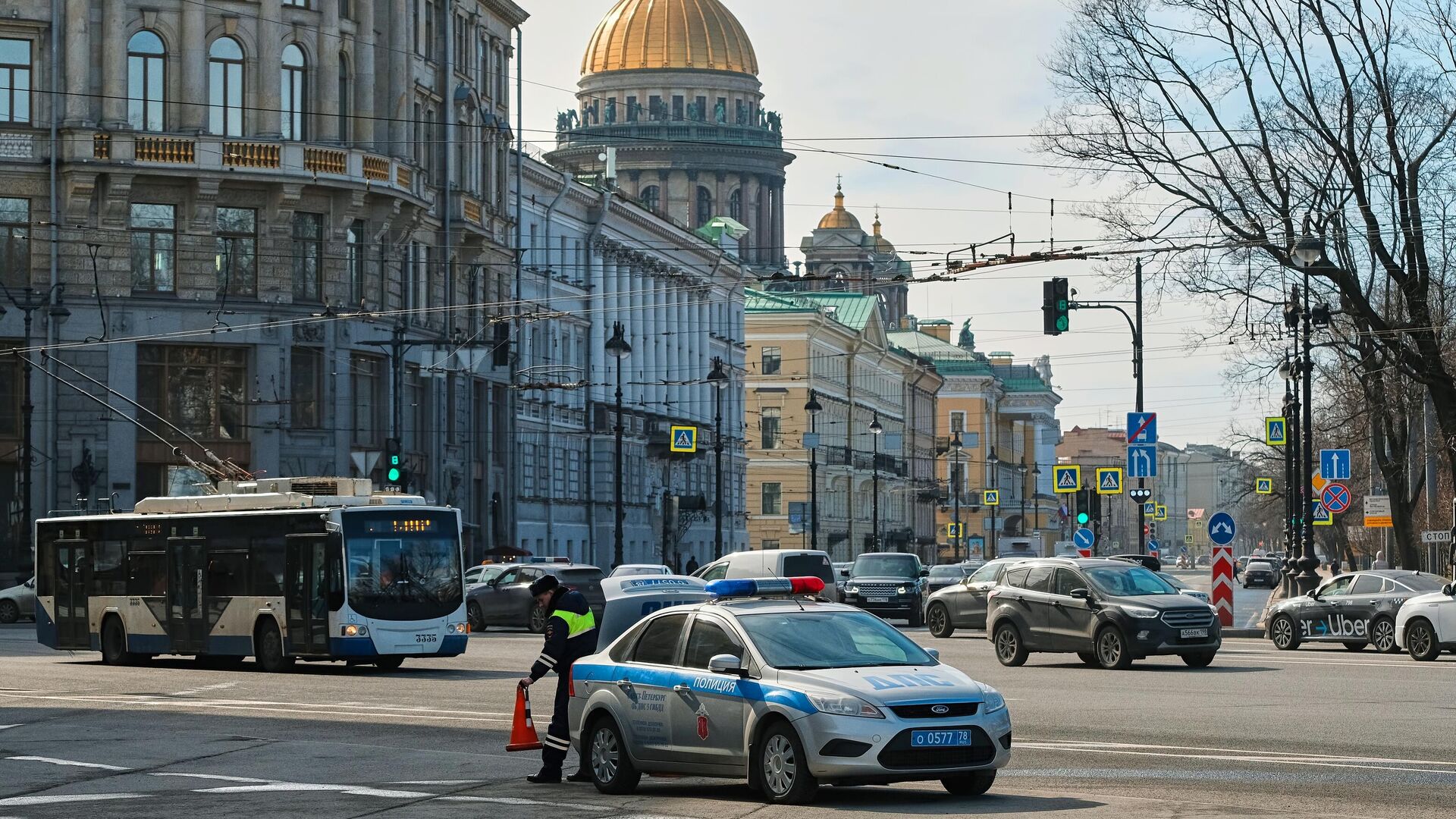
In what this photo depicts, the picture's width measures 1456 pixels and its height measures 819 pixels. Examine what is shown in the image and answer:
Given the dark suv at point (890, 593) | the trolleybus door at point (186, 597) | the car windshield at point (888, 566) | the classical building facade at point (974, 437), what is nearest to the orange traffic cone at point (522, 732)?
the trolleybus door at point (186, 597)

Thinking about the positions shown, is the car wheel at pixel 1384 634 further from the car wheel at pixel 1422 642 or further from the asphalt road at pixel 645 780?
the asphalt road at pixel 645 780

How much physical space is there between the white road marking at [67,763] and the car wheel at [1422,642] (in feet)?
64.9

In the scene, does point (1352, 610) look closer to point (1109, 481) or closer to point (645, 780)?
point (645, 780)

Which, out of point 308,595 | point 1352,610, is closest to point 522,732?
point 308,595

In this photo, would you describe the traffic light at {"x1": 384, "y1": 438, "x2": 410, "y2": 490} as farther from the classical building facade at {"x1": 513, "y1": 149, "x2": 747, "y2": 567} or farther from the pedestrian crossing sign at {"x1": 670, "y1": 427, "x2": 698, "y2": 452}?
the pedestrian crossing sign at {"x1": 670, "y1": 427, "x2": 698, "y2": 452}

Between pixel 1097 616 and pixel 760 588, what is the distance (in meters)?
15.1

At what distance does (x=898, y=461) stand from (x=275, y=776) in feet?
405

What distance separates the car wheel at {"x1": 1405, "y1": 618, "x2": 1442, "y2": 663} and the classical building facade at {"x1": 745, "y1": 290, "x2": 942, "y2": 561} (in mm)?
65434

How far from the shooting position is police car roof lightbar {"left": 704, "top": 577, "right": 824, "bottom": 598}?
15.7 m

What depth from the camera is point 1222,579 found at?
133 feet

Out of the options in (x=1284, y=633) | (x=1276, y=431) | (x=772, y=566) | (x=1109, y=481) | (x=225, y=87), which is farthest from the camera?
(x=1276, y=431)

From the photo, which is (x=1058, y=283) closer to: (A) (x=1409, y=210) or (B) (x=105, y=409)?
(A) (x=1409, y=210)

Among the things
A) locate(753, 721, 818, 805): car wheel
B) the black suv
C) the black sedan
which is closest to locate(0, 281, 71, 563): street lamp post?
the black suv

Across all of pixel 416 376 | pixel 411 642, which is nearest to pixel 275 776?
pixel 411 642
